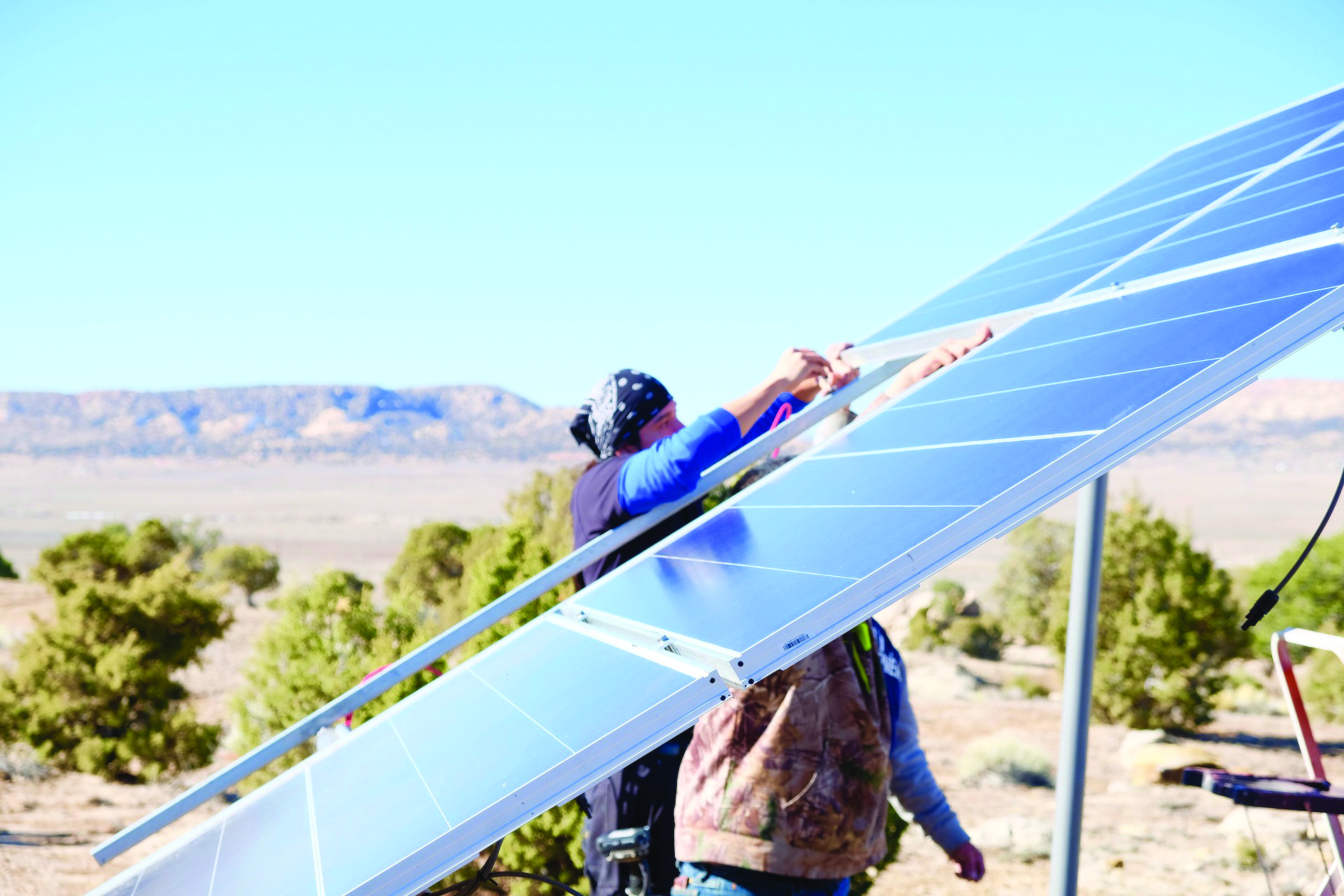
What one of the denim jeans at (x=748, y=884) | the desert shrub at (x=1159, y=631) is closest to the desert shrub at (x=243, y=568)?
the desert shrub at (x=1159, y=631)

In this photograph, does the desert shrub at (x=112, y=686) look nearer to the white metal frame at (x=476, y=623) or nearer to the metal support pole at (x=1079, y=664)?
the white metal frame at (x=476, y=623)

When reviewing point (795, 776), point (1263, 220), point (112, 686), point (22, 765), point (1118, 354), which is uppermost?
point (1263, 220)

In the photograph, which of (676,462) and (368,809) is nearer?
(368,809)

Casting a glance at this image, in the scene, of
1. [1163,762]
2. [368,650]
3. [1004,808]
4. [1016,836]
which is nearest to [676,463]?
[368,650]

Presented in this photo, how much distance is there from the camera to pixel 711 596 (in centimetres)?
218

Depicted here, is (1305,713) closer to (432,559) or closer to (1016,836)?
(1016,836)

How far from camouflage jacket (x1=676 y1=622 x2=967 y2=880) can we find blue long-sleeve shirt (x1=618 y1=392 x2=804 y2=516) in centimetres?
66

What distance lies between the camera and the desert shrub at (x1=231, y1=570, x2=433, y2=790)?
32.0ft

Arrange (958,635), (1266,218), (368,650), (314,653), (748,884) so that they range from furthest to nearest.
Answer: (958,635)
(314,653)
(368,650)
(1266,218)
(748,884)

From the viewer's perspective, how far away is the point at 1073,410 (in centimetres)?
207

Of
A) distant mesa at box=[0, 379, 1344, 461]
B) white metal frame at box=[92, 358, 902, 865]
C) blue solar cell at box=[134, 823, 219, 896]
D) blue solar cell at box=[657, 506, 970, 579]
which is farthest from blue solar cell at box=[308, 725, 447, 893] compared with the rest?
distant mesa at box=[0, 379, 1344, 461]

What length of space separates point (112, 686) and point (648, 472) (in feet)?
39.2

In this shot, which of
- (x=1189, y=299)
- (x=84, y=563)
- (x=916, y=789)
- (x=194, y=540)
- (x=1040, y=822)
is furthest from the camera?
(x=194, y=540)

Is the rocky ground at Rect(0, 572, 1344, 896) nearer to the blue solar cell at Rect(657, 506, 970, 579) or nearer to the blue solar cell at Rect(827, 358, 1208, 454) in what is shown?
the blue solar cell at Rect(827, 358, 1208, 454)
